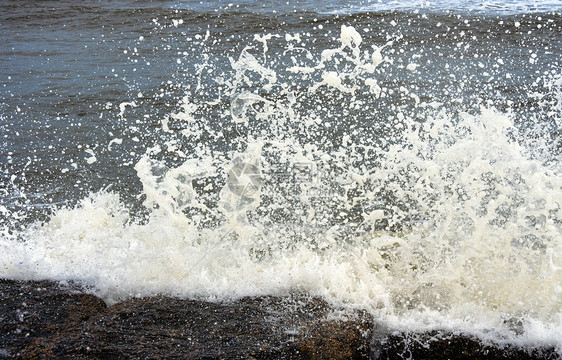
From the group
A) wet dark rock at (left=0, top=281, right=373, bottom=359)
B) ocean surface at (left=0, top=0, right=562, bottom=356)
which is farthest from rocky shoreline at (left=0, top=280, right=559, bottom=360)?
ocean surface at (left=0, top=0, right=562, bottom=356)

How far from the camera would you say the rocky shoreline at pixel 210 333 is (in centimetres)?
266

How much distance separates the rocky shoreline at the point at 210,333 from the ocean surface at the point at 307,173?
134 millimetres

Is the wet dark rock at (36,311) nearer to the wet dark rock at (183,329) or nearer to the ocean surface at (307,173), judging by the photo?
the wet dark rock at (183,329)

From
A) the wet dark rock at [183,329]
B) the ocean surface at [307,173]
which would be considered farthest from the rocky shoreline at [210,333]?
the ocean surface at [307,173]

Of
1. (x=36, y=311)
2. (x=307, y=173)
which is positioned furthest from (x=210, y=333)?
(x=307, y=173)

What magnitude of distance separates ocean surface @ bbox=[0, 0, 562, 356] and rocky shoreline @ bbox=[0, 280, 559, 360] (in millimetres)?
134

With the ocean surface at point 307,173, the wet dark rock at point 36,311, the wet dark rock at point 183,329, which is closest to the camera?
the wet dark rock at point 183,329

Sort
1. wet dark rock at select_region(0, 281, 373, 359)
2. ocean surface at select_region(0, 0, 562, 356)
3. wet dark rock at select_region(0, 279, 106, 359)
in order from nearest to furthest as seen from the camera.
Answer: wet dark rock at select_region(0, 281, 373, 359)
wet dark rock at select_region(0, 279, 106, 359)
ocean surface at select_region(0, 0, 562, 356)

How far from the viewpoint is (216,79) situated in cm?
660

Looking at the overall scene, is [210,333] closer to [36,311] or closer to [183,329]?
[183,329]

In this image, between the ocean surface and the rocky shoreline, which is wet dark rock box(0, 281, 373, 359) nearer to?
the rocky shoreline

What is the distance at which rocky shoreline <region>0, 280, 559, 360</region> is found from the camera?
2660 mm

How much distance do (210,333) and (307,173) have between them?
1.99m

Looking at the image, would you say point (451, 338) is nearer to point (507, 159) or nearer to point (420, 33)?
point (507, 159)
